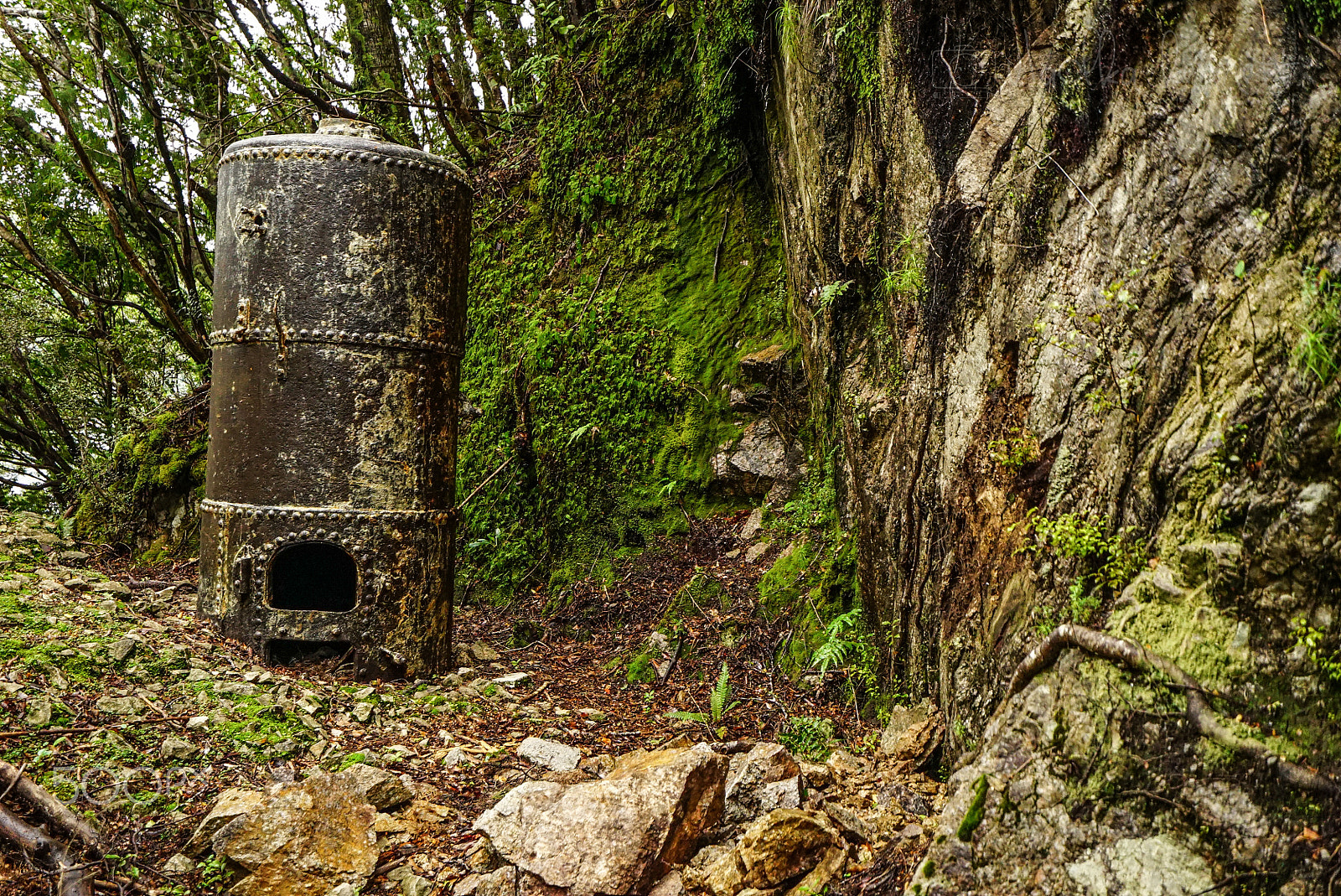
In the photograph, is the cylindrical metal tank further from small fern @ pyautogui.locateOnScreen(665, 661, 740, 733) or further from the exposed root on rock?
the exposed root on rock

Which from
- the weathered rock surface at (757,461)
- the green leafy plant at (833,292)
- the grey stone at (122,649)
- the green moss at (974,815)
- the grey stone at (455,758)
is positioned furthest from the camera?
the weathered rock surface at (757,461)

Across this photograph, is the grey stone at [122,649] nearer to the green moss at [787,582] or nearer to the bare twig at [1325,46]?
the green moss at [787,582]

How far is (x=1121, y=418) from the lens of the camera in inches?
98.7

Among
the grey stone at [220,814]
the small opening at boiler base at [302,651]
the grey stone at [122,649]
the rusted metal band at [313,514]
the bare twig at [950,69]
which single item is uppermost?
the bare twig at [950,69]

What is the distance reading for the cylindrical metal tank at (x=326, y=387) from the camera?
15.5 feet

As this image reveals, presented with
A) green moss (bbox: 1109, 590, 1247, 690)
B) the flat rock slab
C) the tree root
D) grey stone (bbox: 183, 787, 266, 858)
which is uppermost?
green moss (bbox: 1109, 590, 1247, 690)

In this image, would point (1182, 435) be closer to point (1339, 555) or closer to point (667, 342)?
point (1339, 555)

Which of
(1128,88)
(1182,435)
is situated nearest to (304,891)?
(1182,435)

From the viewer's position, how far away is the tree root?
1.85m

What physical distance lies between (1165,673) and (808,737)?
2.37 meters

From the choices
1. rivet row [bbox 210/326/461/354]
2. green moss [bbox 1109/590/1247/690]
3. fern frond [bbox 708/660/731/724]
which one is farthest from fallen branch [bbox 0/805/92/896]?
Result: green moss [bbox 1109/590/1247/690]

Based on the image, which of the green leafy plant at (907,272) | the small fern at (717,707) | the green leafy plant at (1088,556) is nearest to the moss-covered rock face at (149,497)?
the small fern at (717,707)

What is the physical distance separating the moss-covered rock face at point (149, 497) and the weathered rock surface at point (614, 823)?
6287mm

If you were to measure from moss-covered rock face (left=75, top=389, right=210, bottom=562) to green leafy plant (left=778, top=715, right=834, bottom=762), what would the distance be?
250 inches
